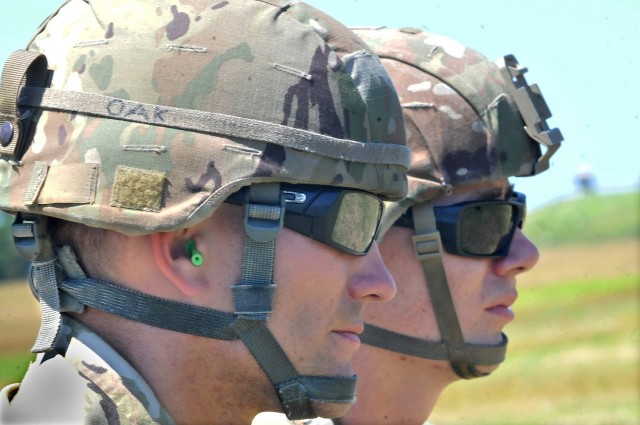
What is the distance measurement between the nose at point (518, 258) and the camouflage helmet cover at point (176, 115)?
2.04 m

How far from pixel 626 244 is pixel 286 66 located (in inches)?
1361

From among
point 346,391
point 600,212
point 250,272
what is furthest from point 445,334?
point 600,212

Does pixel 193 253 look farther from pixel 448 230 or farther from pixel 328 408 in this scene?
pixel 448 230

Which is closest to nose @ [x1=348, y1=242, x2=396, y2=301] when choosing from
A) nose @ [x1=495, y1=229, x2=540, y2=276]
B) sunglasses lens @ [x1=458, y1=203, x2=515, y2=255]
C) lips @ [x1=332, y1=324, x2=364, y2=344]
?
lips @ [x1=332, y1=324, x2=364, y2=344]

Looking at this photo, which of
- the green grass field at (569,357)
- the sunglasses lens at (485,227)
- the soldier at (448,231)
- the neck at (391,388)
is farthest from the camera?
the green grass field at (569,357)

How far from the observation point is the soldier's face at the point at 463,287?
6.14 metres

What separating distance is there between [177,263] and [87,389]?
1.65ft

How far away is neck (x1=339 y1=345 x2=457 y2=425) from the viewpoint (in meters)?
6.00

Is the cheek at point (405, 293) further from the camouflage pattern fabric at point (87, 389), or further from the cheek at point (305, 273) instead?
the camouflage pattern fabric at point (87, 389)

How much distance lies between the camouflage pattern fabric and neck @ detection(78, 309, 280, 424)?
0.05 metres

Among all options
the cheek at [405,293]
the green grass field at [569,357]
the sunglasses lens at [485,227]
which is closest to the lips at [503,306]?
the sunglasses lens at [485,227]

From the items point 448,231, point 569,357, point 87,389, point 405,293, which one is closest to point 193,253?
point 87,389

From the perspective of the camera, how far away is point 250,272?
13.7 feet

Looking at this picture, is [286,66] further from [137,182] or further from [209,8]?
[137,182]
